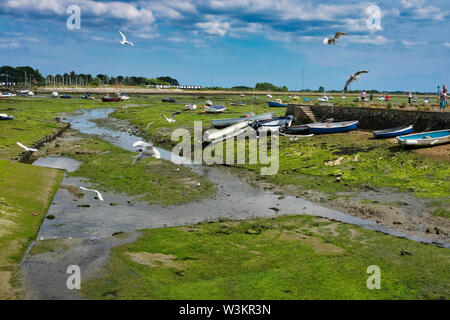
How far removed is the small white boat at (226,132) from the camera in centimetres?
4741

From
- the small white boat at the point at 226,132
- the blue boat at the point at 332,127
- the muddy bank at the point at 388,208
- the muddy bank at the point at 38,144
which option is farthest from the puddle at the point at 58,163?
the blue boat at the point at 332,127

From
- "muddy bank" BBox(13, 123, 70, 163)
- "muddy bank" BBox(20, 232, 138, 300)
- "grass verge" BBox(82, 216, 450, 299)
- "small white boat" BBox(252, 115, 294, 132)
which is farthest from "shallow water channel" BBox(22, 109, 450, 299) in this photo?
"small white boat" BBox(252, 115, 294, 132)

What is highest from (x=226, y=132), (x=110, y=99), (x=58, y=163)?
(x=110, y=99)

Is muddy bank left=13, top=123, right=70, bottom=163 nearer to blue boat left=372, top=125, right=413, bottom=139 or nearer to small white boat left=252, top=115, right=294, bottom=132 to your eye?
small white boat left=252, top=115, right=294, bottom=132

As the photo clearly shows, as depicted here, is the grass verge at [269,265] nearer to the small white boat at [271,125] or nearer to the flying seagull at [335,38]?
the flying seagull at [335,38]

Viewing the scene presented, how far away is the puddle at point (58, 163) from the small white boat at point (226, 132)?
49.3ft

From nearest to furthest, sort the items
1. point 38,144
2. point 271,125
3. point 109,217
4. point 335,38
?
1. point 109,217
2. point 335,38
3. point 38,144
4. point 271,125

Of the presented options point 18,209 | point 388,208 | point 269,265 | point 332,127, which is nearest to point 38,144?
point 18,209

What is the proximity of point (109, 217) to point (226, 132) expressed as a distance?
27281 mm

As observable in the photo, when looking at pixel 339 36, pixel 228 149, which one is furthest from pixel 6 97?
pixel 339 36

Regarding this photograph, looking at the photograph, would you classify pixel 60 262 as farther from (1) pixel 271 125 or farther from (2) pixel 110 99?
(2) pixel 110 99

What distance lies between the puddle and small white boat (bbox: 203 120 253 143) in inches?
592

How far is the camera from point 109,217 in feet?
78.2
